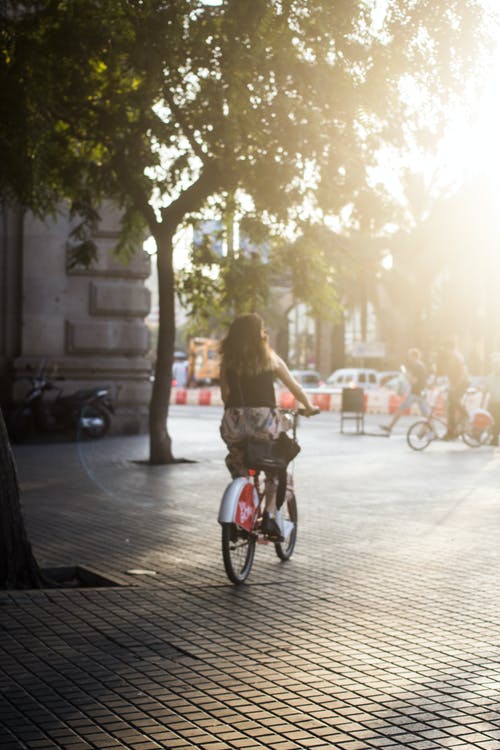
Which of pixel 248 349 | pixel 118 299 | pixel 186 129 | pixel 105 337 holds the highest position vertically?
pixel 186 129

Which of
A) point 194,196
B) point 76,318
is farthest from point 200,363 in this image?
point 194,196

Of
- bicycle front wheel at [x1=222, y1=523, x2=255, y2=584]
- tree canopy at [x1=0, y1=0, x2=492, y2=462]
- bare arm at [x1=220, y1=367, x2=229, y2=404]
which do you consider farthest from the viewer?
tree canopy at [x1=0, y1=0, x2=492, y2=462]

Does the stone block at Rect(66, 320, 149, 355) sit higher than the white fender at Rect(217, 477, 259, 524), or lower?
higher

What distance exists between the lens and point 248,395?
28.1ft

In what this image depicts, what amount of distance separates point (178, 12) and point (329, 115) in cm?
266

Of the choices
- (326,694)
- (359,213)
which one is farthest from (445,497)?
(326,694)

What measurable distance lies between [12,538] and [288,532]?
2.00 m

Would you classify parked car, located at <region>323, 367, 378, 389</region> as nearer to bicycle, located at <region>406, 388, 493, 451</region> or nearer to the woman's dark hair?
bicycle, located at <region>406, 388, 493, 451</region>

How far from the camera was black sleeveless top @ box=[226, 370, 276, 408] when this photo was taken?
337 inches

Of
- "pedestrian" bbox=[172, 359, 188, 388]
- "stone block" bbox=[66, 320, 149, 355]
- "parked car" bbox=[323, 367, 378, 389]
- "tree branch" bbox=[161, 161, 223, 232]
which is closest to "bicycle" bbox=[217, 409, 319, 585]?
"tree branch" bbox=[161, 161, 223, 232]

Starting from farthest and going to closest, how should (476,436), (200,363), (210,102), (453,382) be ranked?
(200,363) → (453,382) → (476,436) → (210,102)

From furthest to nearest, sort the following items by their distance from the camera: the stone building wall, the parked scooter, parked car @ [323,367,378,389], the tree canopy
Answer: parked car @ [323,367,378,389] < the stone building wall < the parked scooter < the tree canopy

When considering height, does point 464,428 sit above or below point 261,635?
above

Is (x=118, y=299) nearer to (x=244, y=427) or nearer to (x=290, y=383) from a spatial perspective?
(x=290, y=383)
